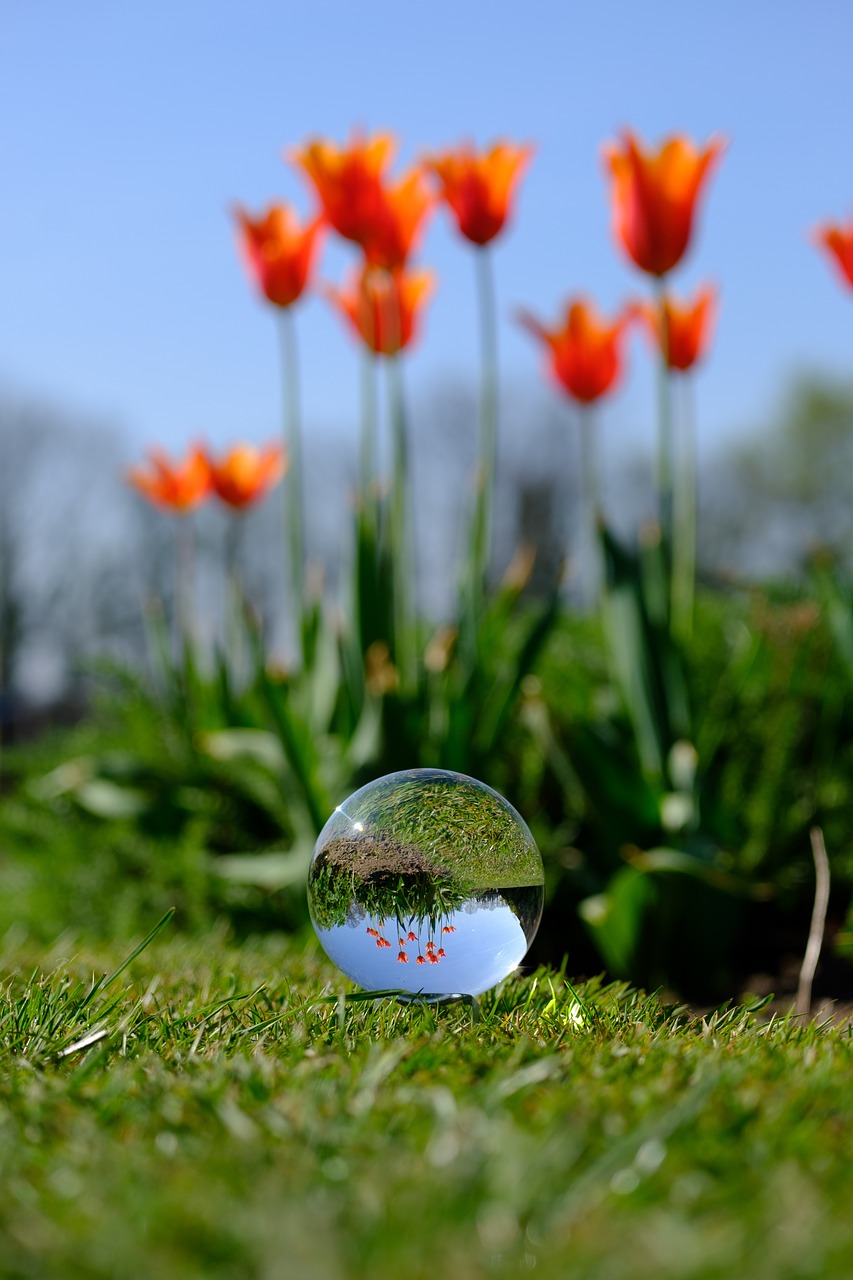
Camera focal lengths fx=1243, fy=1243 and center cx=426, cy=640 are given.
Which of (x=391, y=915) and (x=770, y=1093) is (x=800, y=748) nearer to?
(x=391, y=915)

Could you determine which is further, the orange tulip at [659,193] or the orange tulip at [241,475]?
the orange tulip at [241,475]

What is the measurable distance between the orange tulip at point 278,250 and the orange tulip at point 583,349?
28.9 inches

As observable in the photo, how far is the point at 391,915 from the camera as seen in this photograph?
5.65 ft

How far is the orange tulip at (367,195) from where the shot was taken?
360 cm

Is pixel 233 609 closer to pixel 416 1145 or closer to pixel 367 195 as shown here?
pixel 367 195

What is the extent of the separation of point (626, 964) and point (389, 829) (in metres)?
1.87

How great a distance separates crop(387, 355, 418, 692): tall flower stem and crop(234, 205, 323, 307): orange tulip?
0.47m

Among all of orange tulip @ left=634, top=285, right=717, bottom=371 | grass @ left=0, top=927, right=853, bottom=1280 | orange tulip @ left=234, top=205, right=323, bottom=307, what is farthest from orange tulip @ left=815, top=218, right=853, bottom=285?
grass @ left=0, top=927, right=853, bottom=1280

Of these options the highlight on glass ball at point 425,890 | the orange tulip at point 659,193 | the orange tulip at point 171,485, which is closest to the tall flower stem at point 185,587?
the orange tulip at point 171,485

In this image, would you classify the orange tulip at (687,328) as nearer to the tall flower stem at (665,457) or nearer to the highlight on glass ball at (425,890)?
the tall flower stem at (665,457)

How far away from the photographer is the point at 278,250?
13.3ft

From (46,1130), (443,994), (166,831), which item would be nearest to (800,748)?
(166,831)

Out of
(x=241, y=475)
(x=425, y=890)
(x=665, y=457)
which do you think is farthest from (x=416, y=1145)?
(x=241, y=475)

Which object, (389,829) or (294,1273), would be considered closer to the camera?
(294,1273)
